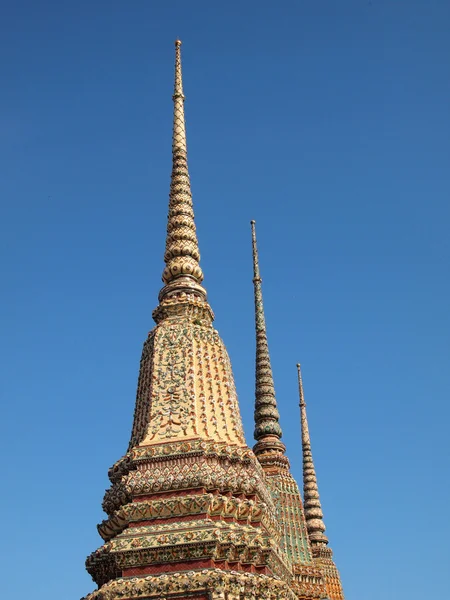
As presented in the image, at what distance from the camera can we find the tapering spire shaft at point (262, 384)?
75.5ft

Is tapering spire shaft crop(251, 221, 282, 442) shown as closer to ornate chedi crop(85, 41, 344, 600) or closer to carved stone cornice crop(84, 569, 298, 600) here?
ornate chedi crop(85, 41, 344, 600)

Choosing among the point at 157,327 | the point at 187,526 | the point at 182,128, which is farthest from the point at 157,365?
the point at 182,128

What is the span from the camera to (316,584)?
20422 millimetres

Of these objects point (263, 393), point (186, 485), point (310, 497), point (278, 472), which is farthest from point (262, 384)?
point (186, 485)

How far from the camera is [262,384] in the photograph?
23.9 metres


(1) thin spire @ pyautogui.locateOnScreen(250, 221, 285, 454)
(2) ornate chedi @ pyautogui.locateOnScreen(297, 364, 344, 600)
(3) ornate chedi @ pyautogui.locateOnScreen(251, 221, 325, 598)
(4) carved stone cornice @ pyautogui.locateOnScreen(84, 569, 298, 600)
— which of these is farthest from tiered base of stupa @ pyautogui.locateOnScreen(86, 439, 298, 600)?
(2) ornate chedi @ pyautogui.locateOnScreen(297, 364, 344, 600)

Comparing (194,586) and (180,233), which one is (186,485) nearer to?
(194,586)

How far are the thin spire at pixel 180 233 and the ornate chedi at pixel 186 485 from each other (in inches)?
1.2

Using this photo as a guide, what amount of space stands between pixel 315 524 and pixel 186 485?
19419 mm

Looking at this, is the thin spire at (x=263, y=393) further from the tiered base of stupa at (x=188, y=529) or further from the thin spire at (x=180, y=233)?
the tiered base of stupa at (x=188, y=529)

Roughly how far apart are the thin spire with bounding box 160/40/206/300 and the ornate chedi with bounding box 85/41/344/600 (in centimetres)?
3

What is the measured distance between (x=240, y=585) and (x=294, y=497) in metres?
11.2

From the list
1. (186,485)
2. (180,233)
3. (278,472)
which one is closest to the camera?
(186,485)

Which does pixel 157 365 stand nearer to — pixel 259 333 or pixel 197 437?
pixel 197 437
